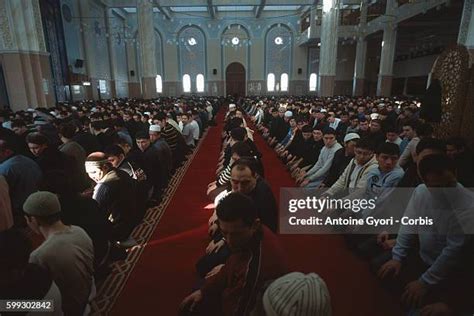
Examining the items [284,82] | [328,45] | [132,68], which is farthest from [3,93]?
[284,82]

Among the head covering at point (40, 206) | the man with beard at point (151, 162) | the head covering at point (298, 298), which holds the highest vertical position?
the head covering at point (298, 298)

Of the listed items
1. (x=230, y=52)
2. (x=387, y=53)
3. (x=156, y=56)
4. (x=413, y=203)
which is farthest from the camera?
(x=230, y=52)

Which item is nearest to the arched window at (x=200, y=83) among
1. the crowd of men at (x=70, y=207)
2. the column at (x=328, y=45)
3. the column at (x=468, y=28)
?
the column at (x=328, y=45)

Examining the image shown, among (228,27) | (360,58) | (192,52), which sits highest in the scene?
(228,27)

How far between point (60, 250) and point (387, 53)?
1681 centimetres

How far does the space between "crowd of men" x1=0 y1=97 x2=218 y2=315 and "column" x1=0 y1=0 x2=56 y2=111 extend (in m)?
4.92

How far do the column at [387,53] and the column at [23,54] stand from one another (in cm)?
1451

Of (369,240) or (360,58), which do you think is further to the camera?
(360,58)

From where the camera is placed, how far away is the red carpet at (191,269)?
7.81ft

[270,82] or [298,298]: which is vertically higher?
[270,82]

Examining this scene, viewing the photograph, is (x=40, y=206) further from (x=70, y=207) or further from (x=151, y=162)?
(x=151, y=162)

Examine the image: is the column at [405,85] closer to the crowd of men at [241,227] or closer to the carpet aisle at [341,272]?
the crowd of men at [241,227]

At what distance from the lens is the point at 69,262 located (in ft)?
5.77

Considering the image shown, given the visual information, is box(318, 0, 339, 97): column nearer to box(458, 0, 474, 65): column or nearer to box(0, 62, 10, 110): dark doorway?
box(458, 0, 474, 65): column
